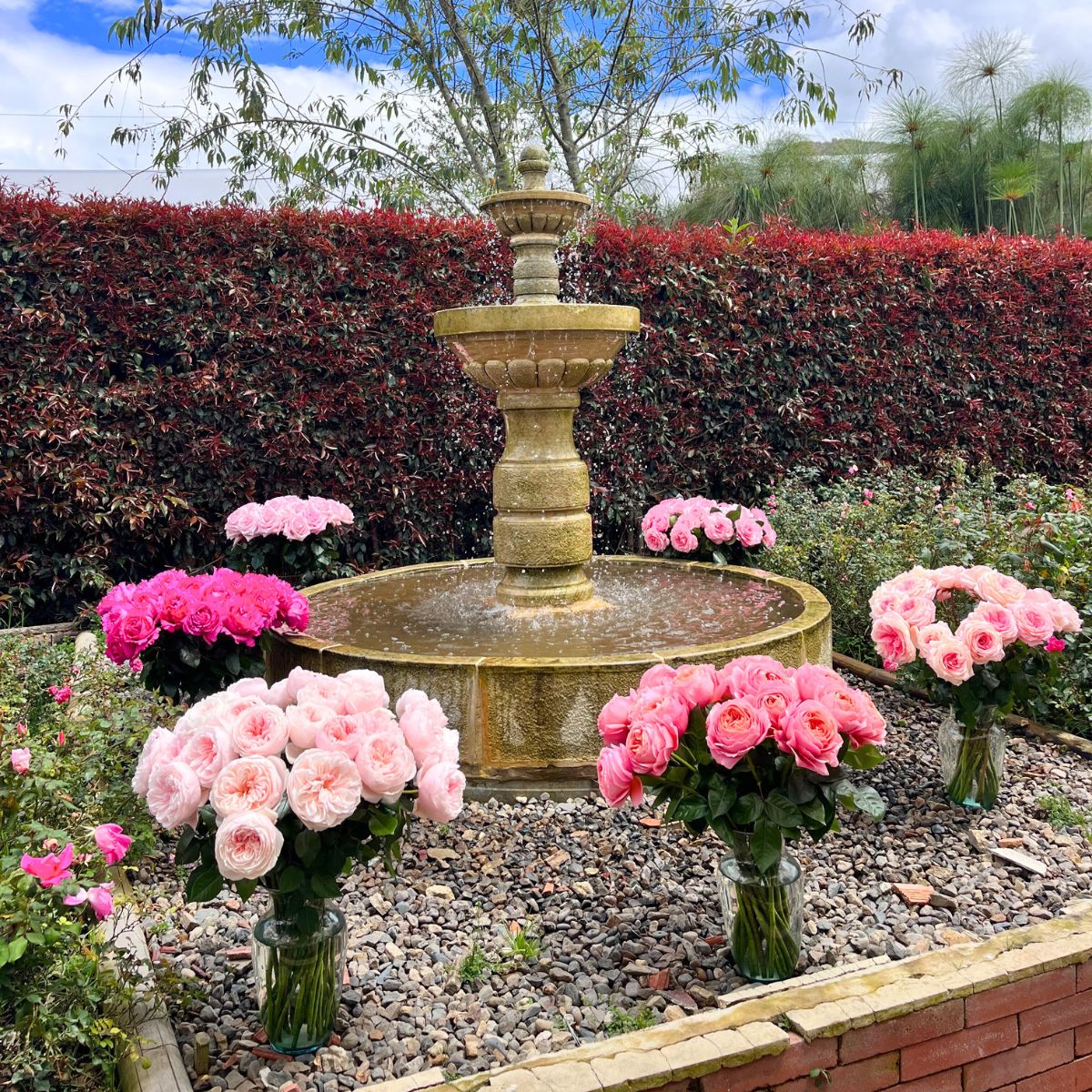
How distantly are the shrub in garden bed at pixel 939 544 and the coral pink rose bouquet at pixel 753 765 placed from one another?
1.91m

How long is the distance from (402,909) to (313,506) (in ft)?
12.1

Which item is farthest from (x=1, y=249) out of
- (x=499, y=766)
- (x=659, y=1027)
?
(x=659, y=1027)

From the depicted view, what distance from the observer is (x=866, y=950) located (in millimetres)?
3018

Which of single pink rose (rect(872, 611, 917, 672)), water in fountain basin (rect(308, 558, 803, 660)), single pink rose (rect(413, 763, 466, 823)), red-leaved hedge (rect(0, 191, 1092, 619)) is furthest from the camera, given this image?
red-leaved hedge (rect(0, 191, 1092, 619))

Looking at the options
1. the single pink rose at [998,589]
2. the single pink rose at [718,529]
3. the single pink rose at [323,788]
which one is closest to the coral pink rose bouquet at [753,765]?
the single pink rose at [323,788]

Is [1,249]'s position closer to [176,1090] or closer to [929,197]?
[176,1090]

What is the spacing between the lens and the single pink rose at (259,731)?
246cm

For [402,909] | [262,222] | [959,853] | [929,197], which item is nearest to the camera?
[402,909]

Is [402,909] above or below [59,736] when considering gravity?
below

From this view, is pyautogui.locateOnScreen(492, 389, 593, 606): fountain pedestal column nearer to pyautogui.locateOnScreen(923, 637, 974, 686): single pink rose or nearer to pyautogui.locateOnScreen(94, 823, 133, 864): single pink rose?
pyautogui.locateOnScreen(923, 637, 974, 686): single pink rose

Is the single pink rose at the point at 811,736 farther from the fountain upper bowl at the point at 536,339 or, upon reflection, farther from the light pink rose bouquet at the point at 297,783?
the fountain upper bowl at the point at 536,339

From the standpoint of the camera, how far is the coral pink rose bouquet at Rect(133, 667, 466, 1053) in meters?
2.38

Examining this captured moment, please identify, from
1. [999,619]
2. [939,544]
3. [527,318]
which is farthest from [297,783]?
[939,544]

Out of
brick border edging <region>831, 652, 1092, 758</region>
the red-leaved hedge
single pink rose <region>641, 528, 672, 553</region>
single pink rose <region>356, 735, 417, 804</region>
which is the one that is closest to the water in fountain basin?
single pink rose <region>641, 528, 672, 553</region>
